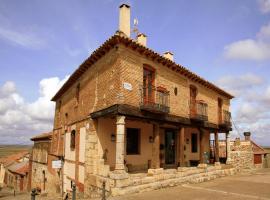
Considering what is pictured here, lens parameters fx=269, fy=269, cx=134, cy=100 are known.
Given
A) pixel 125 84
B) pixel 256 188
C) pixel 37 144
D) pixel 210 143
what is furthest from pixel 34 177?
pixel 256 188

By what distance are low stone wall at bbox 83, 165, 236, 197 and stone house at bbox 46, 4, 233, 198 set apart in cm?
5

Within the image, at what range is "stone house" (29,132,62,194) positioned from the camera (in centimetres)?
1988

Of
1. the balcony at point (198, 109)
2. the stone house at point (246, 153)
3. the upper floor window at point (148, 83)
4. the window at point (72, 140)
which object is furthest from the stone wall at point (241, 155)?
the window at point (72, 140)

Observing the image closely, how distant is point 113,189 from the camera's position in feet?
35.0

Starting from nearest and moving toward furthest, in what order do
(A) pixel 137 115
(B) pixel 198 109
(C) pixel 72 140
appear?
(A) pixel 137 115, (B) pixel 198 109, (C) pixel 72 140

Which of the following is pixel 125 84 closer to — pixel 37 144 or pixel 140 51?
pixel 140 51

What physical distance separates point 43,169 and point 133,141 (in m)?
12.2

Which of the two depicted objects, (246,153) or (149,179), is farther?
(246,153)

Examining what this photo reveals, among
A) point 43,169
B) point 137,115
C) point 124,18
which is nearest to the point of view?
point 137,115

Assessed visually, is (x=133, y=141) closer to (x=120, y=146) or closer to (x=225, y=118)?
(x=120, y=146)

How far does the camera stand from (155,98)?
45.3ft

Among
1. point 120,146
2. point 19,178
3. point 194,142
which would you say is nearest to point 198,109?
point 194,142

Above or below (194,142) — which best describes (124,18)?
above

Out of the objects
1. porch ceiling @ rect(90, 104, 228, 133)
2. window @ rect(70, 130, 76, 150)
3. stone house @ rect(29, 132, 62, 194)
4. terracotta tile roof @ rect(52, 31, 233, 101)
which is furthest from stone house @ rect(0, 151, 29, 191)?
porch ceiling @ rect(90, 104, 228, 133)
